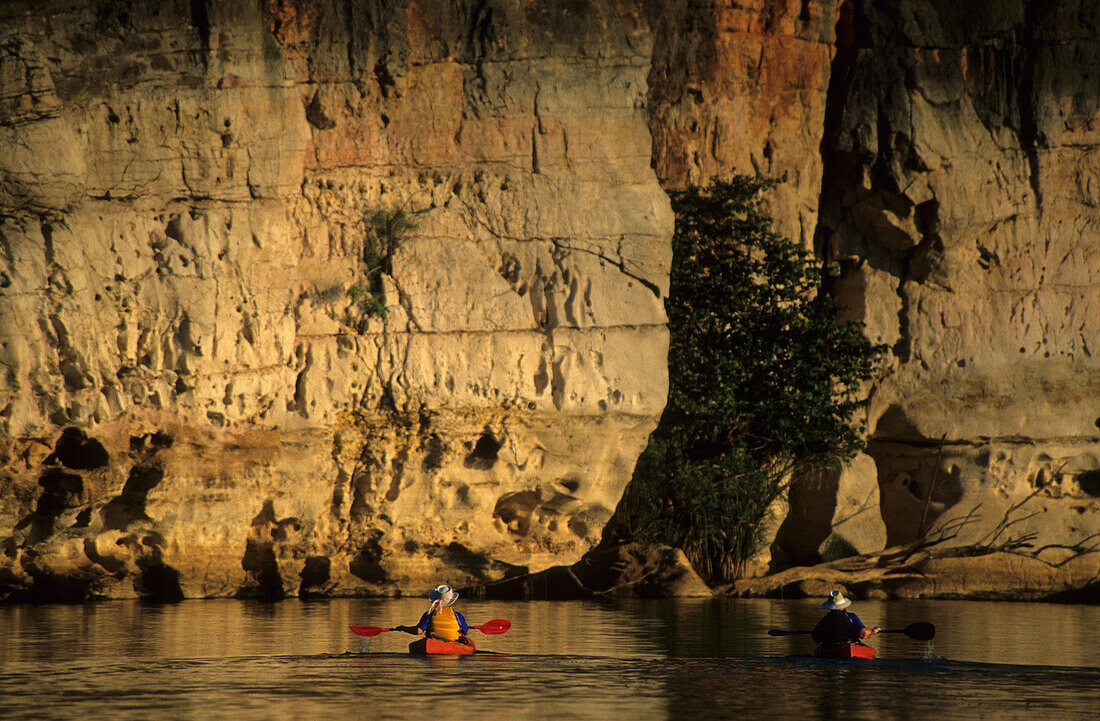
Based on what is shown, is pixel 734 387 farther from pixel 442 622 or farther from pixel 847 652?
pixel 442 622

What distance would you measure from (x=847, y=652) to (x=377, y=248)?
9.53 m

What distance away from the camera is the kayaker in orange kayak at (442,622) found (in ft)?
41.5

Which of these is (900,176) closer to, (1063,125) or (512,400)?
(1063,125)

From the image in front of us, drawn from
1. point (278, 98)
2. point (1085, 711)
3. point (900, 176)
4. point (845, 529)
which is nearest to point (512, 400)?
point (278, 98)

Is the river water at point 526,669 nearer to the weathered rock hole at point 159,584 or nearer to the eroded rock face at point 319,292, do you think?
the weathered rock hole at point 159,584

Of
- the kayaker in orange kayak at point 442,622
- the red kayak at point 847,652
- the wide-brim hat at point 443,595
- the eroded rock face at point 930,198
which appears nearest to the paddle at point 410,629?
the kayaker in orange kayak at point 442,622

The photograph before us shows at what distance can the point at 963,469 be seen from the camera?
2247cm

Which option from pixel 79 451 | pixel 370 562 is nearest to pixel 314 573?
pixel 370 562

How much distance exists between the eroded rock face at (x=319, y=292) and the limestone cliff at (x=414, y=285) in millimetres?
41

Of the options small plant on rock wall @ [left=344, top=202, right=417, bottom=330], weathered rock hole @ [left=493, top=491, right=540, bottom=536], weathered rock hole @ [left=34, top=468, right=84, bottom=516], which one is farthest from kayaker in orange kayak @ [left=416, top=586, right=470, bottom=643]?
small plant on rock wall @ [left=344, top=202, right=417, bottom=330]

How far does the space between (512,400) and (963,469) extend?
339 inches

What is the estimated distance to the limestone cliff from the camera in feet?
56.1

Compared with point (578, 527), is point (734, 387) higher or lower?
higher

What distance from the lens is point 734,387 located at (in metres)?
20.8
